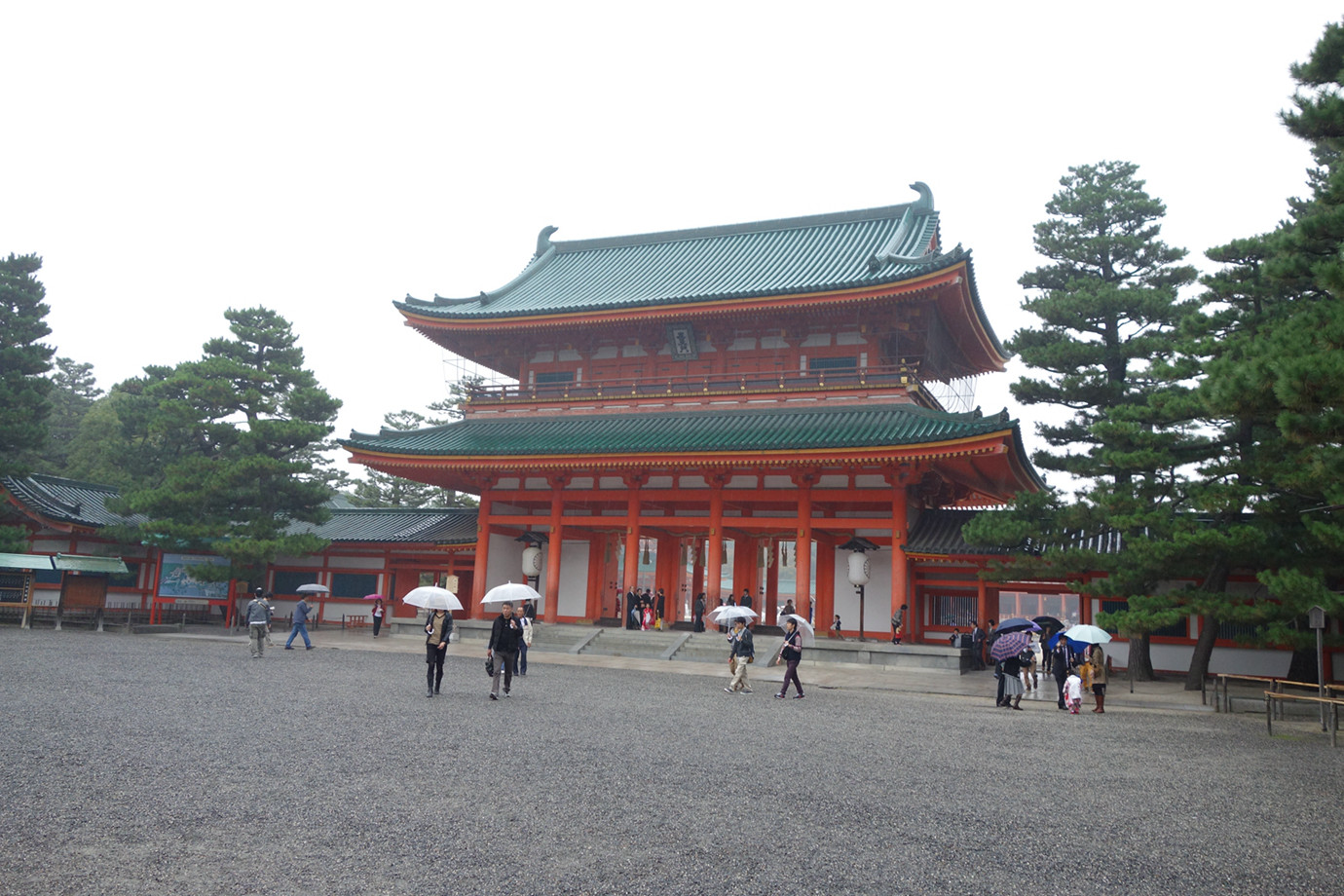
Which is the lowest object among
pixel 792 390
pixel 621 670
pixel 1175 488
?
pixel 621 670

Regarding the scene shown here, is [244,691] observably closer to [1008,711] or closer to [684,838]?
[684,838]

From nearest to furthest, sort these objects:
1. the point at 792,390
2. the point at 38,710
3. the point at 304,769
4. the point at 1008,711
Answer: the point at 304,769 → the point at 38,710 → the point at 1008,711 → the point at 792,390

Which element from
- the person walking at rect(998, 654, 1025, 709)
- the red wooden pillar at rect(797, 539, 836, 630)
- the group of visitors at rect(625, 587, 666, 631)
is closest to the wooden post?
the red wooden pillar at rect(797, 539, 836, 630)

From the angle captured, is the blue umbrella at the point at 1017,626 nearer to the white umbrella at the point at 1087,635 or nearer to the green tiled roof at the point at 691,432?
the white umbrella at the point at 1087,635

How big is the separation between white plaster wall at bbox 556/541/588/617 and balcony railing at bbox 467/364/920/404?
5.14 metres

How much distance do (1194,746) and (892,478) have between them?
41.2ft

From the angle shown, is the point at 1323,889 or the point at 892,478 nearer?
the point at 1323,889

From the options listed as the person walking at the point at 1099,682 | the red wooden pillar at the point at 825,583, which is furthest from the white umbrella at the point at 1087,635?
the red wooden pillar at the point at 825,583

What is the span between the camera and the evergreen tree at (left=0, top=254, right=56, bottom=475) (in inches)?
1168

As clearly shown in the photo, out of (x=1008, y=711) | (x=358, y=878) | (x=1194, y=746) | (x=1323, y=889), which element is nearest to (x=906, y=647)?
(x=1008, y=711)

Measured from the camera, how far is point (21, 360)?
30.6 m

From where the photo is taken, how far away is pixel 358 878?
575cm

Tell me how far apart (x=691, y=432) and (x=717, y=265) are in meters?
8.10

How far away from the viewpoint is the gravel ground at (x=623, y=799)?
604 cm
